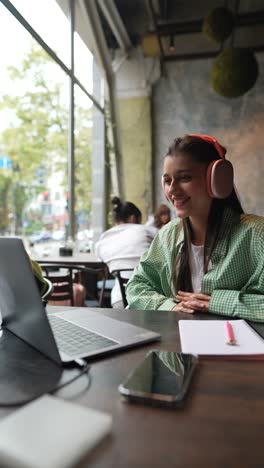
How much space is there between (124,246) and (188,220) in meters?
1.57

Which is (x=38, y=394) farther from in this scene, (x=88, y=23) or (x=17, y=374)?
(x=88, y=23)

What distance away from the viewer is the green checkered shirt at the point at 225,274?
119 centimetres

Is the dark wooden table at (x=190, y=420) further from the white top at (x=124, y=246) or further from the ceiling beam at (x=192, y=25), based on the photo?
the ceiling beam at (x=192, y=25)

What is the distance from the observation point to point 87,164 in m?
5.99

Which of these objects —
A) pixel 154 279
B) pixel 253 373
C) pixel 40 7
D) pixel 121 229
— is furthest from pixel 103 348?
pixel 40 7

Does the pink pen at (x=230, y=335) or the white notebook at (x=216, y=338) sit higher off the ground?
the pink pen at (x=230, y=335)

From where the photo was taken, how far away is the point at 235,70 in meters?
4.31

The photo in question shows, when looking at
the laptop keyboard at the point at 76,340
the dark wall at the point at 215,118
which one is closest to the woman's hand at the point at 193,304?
the laptop keyboard at the point at 76,340

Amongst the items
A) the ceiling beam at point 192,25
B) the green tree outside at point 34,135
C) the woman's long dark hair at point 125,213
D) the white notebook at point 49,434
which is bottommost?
the white notebook at point 49,434

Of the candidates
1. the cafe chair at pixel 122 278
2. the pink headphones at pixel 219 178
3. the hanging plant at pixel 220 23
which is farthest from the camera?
the hanging plant at pixel 220 23

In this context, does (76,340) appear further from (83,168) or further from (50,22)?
(83,168)

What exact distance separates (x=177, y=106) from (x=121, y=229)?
165 inches

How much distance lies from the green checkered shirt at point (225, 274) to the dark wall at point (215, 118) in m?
4.77

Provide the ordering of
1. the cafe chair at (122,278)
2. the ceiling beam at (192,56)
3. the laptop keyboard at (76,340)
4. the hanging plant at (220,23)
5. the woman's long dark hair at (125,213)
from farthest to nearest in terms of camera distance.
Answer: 1. the ceiling beam at (192,56)
2. the hanging plant at (220,23)
3. the woman's long dark hair at (125,213)
4. the cafe chair at (122,278)
5. the laptop keyboard at (76,340)
